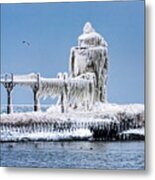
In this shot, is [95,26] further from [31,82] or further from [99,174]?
[99,174]

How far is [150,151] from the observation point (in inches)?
81.6

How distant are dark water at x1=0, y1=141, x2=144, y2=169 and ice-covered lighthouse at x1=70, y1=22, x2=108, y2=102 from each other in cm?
19

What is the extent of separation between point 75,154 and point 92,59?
0.38 metres

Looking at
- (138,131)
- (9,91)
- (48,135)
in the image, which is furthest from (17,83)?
(138,131)

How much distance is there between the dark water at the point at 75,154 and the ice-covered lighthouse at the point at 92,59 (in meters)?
0.19

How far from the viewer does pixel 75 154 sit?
212cm

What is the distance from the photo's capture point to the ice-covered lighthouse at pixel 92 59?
6.98 feet

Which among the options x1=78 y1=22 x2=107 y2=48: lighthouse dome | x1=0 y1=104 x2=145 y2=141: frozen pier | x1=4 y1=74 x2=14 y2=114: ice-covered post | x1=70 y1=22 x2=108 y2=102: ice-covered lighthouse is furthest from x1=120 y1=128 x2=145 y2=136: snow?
x1=4 y1=74 x2=14 y2=114: ice-covered post

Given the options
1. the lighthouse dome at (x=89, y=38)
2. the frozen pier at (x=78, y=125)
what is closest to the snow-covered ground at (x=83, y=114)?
the frozen pier at (x=78, y=125)

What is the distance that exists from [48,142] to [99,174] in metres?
0.24

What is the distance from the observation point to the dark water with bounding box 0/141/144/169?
2086 mm

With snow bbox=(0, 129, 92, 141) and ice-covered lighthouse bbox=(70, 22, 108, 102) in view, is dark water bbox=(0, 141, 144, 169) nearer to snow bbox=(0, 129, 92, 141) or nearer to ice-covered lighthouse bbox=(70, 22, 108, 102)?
snow bbox=(0, 129, 92, 141)

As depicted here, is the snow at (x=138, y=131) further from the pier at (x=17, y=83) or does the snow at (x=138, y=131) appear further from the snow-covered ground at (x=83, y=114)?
the pier at (x=17, y=83)

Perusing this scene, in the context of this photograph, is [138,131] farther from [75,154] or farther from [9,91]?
[9,91]
